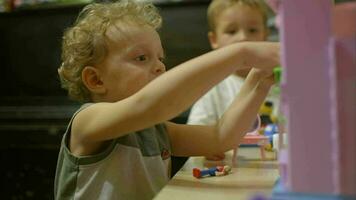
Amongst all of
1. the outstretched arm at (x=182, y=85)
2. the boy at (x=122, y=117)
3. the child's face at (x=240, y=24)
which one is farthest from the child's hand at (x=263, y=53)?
the child's face at (x=240, y=24)

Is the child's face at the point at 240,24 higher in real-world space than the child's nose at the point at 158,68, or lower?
higher

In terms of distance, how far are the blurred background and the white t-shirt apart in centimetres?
27

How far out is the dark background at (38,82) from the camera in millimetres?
1829

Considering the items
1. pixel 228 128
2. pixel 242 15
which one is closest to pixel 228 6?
pixel 242 15

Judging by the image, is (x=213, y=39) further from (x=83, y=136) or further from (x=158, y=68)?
(x=83, y=136)

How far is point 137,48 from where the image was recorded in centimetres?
85

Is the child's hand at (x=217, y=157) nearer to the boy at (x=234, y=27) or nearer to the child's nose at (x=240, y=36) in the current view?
the boy at (x=234, y=27)

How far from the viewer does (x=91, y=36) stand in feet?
2.86

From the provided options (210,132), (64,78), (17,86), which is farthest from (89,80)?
(17,86)

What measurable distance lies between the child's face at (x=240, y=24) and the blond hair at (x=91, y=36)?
2.10 ft

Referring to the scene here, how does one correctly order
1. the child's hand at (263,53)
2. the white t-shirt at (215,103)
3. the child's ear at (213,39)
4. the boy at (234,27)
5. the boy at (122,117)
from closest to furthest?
1. the child's hand at (263,53)
2. the boy at (122,117)
3. the white t-shirt at (215,103)
4. the boy at (234,27)
5. the child's ear at (213,39)

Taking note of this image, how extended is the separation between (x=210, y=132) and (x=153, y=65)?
0.18 m

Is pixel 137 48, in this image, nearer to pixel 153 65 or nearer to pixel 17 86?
pixel 153 65

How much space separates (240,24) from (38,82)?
0.89 meters
